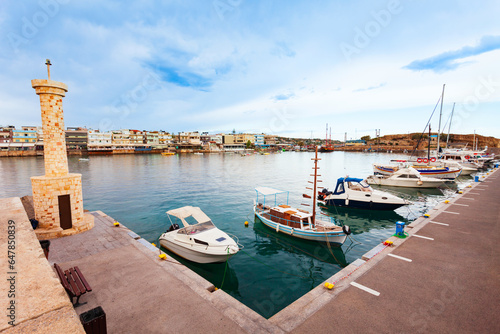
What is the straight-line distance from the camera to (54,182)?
13.9m

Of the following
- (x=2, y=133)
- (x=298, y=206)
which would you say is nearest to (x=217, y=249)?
(x=298, y=206)

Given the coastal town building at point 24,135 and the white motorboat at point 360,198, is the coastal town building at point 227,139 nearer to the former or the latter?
the coastal town building at point 24,135

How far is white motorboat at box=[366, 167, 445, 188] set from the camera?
37.8m

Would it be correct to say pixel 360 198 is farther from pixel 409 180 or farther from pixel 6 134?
pixel 6 134

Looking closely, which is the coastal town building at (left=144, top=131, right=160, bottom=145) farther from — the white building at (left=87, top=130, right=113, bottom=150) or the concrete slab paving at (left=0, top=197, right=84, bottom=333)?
the concrete slab paving at (left=0, top=197, right=84, bottom=333)

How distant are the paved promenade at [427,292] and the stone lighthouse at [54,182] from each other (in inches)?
612

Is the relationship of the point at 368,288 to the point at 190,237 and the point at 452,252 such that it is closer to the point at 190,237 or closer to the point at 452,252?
the point at 452,252

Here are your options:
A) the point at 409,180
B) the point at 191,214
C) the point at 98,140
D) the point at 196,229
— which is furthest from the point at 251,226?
the point at 98,140

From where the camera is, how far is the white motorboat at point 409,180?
37750 mm

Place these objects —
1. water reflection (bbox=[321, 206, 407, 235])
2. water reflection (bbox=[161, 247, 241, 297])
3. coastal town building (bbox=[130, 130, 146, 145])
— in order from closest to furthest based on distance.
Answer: water reflection (bbox=[161, 247, 241, 297])
water reflection (bbox=[321, 206, 407, 235])
coastal town building (bbox=[130, 130, 146, 145])

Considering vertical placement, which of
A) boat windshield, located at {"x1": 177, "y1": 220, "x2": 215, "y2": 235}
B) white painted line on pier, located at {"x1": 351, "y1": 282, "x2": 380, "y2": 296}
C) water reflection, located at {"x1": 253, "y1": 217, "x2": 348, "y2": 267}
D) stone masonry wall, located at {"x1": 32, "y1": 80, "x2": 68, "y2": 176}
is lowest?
water reflection, located at {"x1": 253, "y1": 217, "x2": 348, "y2": 267}

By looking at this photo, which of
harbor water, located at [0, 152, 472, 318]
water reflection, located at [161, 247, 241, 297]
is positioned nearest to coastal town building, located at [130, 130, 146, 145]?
harbor water, located at [0, 152, 472, 318]

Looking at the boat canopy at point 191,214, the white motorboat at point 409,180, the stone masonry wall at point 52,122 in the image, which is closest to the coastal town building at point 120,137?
the stone masonry wall at point 52,122

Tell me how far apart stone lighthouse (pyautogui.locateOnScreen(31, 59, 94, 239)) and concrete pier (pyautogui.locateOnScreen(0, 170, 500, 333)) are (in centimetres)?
125
